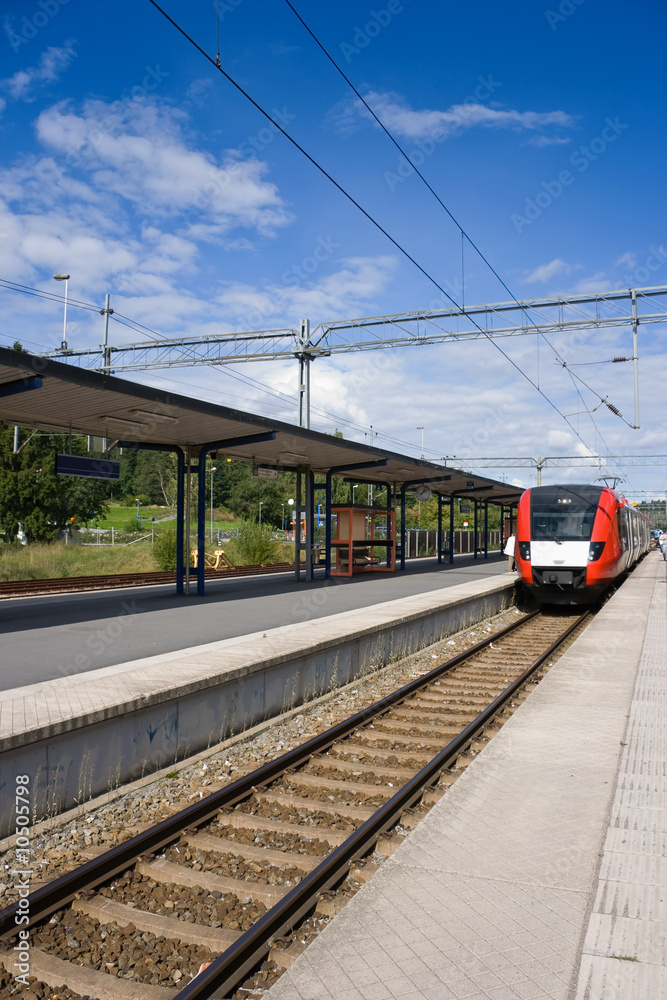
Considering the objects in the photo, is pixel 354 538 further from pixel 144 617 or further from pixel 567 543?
pixel 144 617

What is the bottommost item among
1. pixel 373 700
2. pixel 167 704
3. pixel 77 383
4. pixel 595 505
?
pixel 373 700

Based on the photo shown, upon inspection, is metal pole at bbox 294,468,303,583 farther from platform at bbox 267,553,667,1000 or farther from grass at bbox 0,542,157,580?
platform at bbox 267,553,667,1000

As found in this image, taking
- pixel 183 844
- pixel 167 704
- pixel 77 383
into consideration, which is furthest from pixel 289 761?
pixel 77 383

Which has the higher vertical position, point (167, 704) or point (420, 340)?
point (420, 340)

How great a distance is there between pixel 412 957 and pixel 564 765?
9.06 ft

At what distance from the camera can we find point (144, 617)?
37.6 ft

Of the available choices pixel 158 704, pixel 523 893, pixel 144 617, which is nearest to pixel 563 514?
pixel 144 617

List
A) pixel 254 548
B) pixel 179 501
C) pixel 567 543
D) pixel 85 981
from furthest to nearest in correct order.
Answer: pixel 254 548 < pixel 567 543 < pixel 179 501 < pixel 85 981

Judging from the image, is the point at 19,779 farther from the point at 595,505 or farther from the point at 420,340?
the point at 420,340

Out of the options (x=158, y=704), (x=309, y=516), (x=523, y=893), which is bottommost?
(x=523, y=893)

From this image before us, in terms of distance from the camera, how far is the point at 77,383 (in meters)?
9.12

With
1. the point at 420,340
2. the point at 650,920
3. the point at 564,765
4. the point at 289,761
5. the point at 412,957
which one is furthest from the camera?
the point at 420,340

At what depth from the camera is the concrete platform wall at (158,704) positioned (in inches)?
196

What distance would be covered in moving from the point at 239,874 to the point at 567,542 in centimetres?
1282
